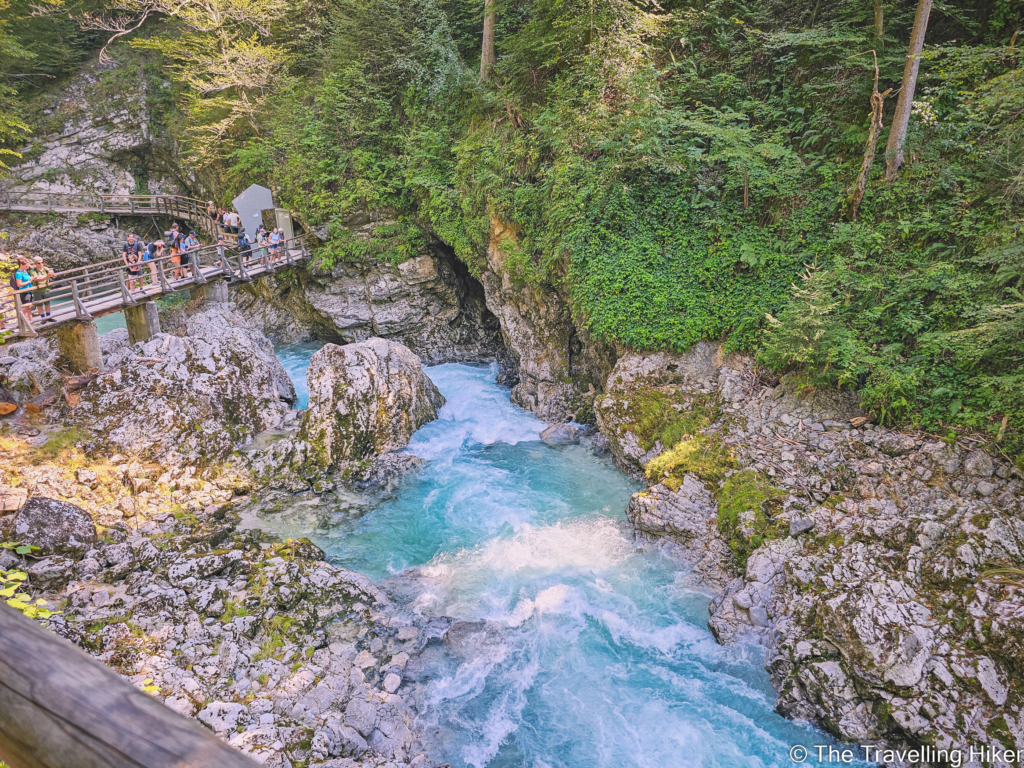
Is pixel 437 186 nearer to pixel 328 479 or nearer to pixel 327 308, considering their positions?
pixel 327 308

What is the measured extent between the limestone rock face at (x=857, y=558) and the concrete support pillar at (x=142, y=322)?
1356 cm

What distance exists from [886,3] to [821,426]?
779 cm

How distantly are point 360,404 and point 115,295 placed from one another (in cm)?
727

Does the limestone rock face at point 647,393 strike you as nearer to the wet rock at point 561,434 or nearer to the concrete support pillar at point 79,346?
the wet rock at point 561,434

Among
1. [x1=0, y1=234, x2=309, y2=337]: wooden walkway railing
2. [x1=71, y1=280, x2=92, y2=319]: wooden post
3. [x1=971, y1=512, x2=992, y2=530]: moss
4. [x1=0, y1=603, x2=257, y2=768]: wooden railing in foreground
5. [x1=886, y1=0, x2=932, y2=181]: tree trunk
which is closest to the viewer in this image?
[x1=0, y1=603, x2=257, y2=768]: wooden railing in foreground

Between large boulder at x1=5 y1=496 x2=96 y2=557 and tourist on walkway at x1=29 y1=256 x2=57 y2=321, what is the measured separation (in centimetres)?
550

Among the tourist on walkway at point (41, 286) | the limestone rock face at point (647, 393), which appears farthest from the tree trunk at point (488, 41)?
the tourist on walkway at point (41, 286)

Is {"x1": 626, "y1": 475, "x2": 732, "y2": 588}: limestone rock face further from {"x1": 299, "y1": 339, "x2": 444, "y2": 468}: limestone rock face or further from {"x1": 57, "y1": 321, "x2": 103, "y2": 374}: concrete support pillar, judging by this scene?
{"x1": 57, "y1": 321, "x2": 103, "y2": 374}: concrete support pillar

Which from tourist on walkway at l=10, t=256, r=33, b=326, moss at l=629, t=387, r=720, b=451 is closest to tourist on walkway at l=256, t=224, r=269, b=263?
tourist on walkway at l=10, t=256, r=33, b=326

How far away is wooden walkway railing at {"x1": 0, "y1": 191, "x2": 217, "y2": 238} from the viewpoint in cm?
2205

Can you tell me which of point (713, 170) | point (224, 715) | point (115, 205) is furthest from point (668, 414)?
point (115, 205)

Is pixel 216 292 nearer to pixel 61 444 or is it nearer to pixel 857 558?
pixel 61 444

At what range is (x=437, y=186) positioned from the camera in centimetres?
1622

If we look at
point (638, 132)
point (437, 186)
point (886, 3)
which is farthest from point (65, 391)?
point (886, 3)
